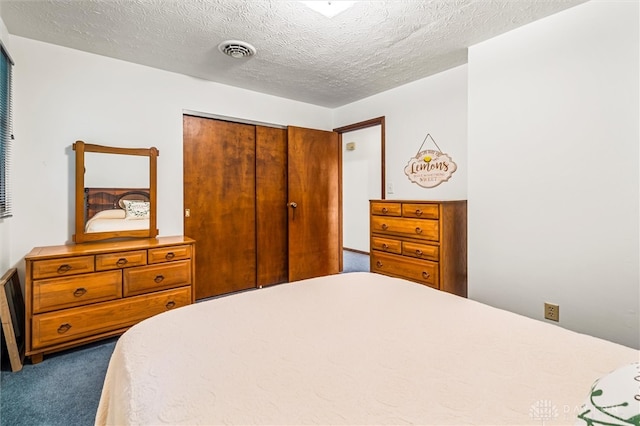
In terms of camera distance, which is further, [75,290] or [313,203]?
[313,203]

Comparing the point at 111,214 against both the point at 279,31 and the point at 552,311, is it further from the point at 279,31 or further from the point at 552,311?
the point at 552,311

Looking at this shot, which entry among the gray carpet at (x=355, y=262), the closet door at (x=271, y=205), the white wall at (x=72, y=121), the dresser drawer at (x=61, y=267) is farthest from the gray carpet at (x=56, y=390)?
the gray carpet at (x=355, y=262)

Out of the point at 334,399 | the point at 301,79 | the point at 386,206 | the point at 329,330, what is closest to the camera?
the point at 334,399

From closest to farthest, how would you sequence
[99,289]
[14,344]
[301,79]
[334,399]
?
[334,399] → [14,344] → [99,289] → [301,79]

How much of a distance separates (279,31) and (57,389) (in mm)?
2777

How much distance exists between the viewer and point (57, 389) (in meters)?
1.88

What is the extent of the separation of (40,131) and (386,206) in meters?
3.06

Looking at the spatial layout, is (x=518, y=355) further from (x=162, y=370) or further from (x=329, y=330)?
(x=162, y=370)

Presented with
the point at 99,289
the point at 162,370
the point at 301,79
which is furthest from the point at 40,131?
the point at 162,370

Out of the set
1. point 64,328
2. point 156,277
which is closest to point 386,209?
point 156,277

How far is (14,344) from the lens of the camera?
2.05 m

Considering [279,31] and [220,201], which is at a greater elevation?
[279,31]

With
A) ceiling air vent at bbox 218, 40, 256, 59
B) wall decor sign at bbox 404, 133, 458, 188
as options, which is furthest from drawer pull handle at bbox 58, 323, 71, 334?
wall decor sign at bbox 404, 133, 458, 188

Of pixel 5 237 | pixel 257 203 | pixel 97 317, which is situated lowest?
pixel 97 317
